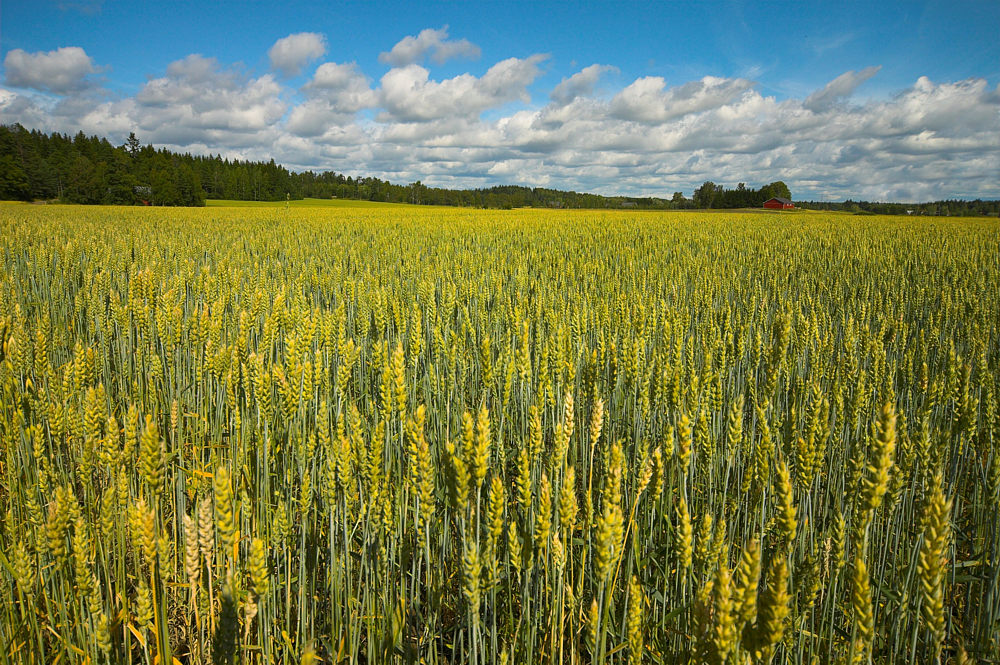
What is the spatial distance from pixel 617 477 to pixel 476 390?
233cm

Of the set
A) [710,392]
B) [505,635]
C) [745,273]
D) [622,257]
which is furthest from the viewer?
[622,257]

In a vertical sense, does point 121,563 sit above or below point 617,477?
below

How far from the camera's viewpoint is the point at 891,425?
3.53 ft

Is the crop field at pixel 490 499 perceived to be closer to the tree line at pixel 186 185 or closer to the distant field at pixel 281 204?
the distant field at pixel 281 204

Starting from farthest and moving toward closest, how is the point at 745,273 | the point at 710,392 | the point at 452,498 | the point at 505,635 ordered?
the point at 745,273, the point at 710,392, the point at 505,635, the point at 452,498

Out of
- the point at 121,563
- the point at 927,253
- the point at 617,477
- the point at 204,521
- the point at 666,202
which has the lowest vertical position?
the point at 121,563

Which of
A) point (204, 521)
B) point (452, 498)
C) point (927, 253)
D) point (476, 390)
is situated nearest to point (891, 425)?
point (452, 498)

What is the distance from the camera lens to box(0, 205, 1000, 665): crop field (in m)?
1.15

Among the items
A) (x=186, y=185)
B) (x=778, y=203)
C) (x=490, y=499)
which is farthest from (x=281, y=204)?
(x=778, y=203)

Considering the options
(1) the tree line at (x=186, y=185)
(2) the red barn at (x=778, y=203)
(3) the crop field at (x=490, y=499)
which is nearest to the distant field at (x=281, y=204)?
(1) the tree line at (x=186, y=185)

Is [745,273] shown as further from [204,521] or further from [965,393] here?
[204,521]

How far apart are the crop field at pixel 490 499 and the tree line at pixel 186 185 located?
52.0m

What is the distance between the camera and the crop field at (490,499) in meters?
1.15

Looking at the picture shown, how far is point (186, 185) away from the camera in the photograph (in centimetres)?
4781
